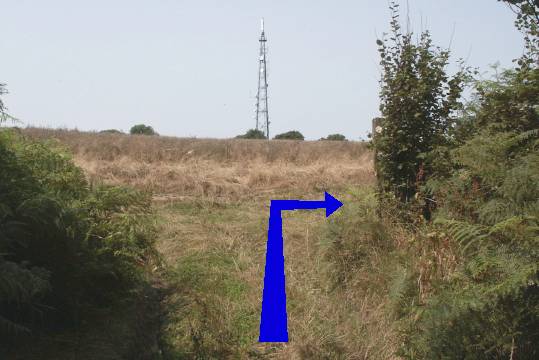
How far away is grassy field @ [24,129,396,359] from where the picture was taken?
16.1 ft

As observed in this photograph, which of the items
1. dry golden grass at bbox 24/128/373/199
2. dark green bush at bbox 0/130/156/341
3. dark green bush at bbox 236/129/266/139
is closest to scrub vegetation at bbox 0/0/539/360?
dark green bush at bbox 0/130/156/341

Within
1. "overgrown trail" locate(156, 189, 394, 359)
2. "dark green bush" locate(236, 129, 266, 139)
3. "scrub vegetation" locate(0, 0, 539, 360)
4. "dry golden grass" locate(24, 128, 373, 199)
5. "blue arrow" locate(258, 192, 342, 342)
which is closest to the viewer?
"scrub vegetation" locate(0, 0, 539, 360)

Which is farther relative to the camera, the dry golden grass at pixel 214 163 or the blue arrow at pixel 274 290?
the dry golden grass at pixel 214 163

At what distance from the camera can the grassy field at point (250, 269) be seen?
490cm

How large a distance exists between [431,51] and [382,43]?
63 centimetres

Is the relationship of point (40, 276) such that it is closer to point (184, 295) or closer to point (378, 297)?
point (184, 295)

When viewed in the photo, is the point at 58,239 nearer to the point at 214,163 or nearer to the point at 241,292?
the point at 241,292

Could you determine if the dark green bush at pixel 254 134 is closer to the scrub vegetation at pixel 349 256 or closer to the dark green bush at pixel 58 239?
the scrub vegetation at pixel 349 256

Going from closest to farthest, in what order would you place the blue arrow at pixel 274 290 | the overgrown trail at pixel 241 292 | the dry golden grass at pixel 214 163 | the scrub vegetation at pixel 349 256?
the scrub vegetation at pixel 349 256
the overgrown trail at pixel 241 292
the blue arrow at pixel 274 290
the dry golden grass at pixel 214 163

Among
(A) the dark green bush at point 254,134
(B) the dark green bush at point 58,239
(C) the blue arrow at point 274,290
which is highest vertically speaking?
(A) the dark green bush at point 254,134

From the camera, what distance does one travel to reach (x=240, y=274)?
22.5ft

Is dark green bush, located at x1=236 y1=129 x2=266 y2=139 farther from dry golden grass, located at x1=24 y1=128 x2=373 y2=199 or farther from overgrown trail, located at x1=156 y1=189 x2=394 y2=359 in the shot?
overgrown trail, located at x1=156 y1=189 x2=394 y2=359

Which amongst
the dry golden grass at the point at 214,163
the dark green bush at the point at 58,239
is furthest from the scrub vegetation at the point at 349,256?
the dry golden grass at the point at 214,163

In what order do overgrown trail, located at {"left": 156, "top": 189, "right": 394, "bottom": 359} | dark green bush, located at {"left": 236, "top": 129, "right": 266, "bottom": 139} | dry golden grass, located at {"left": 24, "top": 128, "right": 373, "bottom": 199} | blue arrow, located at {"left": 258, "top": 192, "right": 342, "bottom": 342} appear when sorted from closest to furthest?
1. overgrown trail, located at {"left": 156, "top": 189, "right": 394, "bottom": 359}
2. blue arrow, located at {"left": 258, "top": 192, "right": 342, "bottom": 342}
3. dry golden grass, located at {"left": 24, "top": 128, "right": 373, "bottom": 199}
4. dark green bush, located at {"left": 236, "top": 129, "right": 266, "bottom": 139}
